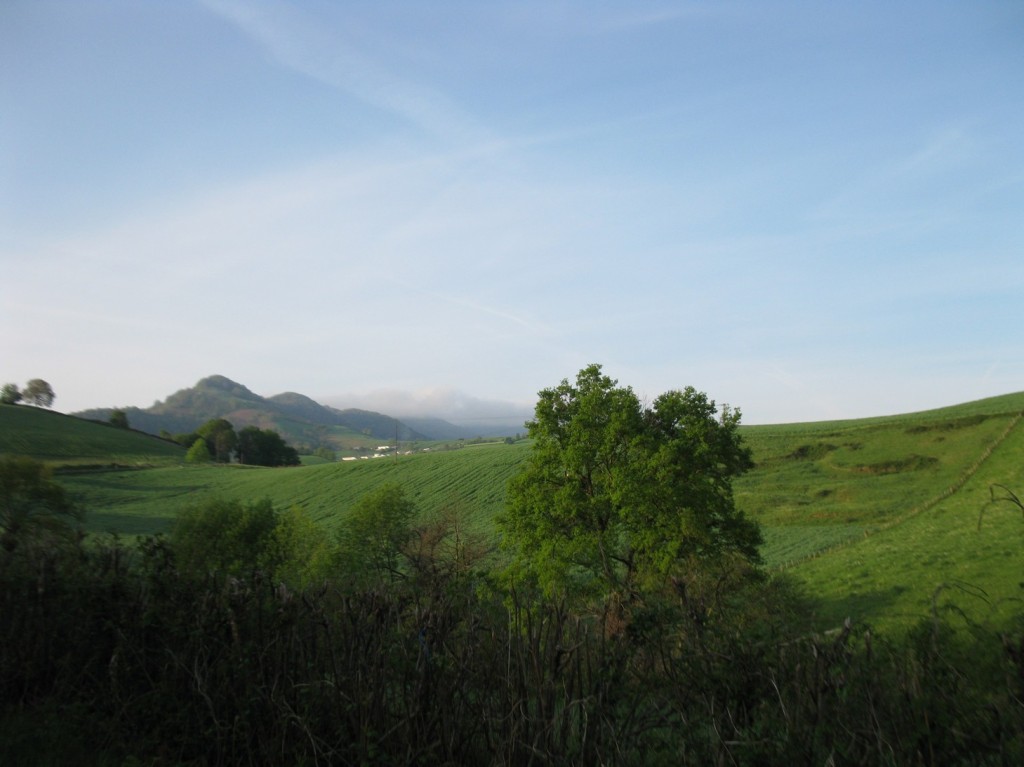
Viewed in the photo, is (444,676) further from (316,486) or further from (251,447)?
(251,447)

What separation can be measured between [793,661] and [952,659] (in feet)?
3.21

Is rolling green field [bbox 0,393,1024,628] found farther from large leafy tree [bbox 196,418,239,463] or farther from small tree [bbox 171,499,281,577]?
large leafy tree [bbox 196,418,239,463]

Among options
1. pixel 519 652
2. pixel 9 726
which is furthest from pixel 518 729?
pixel 9 726

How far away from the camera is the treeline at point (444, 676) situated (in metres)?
3.61

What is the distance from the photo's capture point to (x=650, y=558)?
25031 mm

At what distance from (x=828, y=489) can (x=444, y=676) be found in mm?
50823

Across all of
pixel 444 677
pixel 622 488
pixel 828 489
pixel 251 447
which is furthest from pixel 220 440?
pixel 444 677

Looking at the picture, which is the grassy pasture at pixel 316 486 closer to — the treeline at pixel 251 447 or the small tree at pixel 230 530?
the small tree at pixel 230 530

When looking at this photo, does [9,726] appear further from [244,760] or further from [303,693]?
[303,693]

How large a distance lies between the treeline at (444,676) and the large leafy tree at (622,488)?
18.0m

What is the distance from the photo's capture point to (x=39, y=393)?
126625 mm

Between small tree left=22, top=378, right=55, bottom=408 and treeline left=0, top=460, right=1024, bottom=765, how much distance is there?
142 meters

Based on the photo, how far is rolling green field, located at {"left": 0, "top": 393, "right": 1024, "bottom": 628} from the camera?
27.7 m

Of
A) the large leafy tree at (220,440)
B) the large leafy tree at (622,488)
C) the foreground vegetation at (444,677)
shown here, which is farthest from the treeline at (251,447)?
the foreground vegetation at (444,677)
